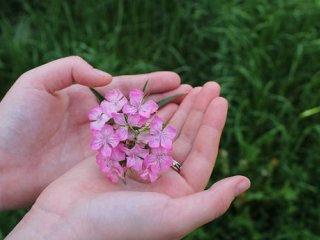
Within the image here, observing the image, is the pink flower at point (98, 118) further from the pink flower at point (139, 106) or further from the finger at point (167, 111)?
the finger at point (167, 111)

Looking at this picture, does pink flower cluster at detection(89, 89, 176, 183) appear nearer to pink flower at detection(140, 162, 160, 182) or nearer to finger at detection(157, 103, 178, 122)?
pink flower at detection(140, 162, 160, 182)

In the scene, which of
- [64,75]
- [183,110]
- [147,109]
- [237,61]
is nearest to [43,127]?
[64,75]

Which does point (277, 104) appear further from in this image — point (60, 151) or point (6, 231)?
point (6, 231)

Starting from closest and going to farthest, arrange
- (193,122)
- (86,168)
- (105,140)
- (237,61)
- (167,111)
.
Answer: (105,140)
(86,168)
(193,122)
(167,111)
(237,61)

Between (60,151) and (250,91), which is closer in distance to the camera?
(60,151)

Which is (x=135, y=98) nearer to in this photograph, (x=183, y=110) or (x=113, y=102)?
(x=113, y=102)

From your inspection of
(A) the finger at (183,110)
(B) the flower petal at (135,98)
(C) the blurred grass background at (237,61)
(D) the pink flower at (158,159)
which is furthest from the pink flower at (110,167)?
(C) the blurred grass background at (237,61)

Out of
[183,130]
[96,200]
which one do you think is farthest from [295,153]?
[96,200]
